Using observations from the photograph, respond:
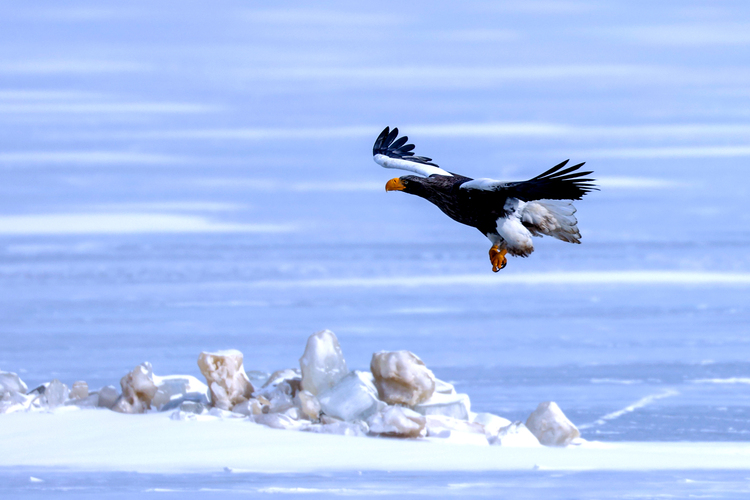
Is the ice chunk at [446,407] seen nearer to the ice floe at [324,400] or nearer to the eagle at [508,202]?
the ice floe at [324,400]

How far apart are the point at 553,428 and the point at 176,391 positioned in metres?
3.16

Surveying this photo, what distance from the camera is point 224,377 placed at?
10.9 meters

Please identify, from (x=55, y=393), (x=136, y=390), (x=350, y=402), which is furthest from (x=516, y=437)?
(x=55, y=393)

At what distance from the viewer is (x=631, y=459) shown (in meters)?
10.0

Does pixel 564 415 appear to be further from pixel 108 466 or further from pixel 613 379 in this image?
pixel 108 466

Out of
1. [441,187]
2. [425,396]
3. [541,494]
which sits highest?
[441,187]

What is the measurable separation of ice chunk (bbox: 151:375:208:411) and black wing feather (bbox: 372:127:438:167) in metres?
2.45

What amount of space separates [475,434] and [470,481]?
1.26 meters

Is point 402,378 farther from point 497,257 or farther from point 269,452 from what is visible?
point 497,257

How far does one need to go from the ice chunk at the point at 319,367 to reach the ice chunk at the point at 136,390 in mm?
1266

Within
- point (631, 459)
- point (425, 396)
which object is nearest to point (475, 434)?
point (425, 396)

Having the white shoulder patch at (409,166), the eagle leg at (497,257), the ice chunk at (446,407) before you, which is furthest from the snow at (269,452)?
the white shoulder patch at (409,166)

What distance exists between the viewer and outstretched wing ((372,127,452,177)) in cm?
1056

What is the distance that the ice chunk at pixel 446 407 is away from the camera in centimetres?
1080
